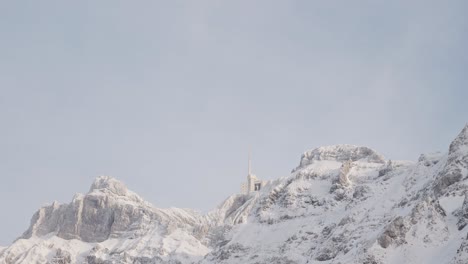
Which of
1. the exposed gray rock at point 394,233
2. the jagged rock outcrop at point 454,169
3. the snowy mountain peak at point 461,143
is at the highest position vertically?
the snowy mountain peak at point 461,143

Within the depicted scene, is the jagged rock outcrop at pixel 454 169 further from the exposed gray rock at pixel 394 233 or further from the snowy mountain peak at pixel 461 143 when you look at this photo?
the exposed gray rock at pixel 394 233

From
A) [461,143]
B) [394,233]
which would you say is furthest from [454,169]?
[394,233]

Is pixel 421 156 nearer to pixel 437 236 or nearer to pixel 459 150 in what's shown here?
pixel 459 150

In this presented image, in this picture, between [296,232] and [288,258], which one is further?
[296,232]

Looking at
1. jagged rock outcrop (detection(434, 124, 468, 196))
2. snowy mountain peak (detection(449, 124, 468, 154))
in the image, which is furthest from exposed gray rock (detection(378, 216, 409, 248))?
snowy mountain peak (detection(449, 124, 468, 154))

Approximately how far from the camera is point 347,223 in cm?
17588

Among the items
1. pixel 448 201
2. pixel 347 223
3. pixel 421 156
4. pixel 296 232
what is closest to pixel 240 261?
pixel 296 232

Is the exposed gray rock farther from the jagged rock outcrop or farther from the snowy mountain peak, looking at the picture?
the snowy mountain peak

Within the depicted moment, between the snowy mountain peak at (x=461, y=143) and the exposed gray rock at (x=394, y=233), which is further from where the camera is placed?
the snowy mountain peak at (x=461, y=143)

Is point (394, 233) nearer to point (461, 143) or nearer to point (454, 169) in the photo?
point (454, 169)

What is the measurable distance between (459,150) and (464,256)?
164 feet

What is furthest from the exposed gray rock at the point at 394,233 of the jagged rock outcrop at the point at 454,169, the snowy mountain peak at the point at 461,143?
the snowy mountain peak at the point at 461,143

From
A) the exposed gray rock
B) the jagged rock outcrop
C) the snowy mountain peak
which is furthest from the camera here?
the snowy mountain peak

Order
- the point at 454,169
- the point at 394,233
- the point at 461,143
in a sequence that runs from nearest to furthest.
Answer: the point at 394,233 → the point at 454,169 → the point at 461,143
